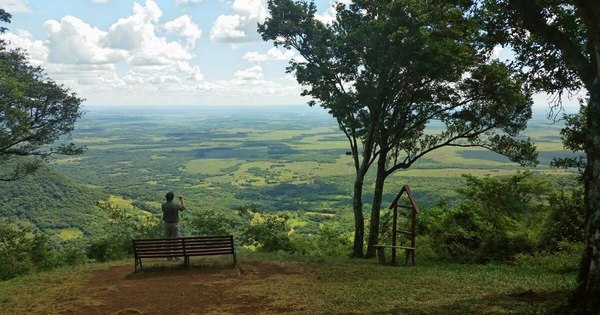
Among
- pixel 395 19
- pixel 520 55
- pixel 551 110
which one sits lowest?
pixel 551 110

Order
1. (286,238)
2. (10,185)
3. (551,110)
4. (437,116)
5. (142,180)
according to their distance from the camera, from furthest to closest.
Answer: (142,180) → (10,185) → (286,238) → (437,116) → (551,110)

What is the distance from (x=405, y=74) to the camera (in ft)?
55.9

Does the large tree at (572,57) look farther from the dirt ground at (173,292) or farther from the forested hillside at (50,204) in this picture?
the forested hillside at (50,204)

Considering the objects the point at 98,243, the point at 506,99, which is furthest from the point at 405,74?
the point at 98,243

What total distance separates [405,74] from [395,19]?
2.83 m

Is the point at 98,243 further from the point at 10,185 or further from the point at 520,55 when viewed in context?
the point at 10,185

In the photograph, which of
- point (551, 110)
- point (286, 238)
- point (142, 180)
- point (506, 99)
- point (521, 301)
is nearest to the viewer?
point (521, 301)

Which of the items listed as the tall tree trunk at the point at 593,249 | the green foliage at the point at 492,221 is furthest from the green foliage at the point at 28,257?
the tall tree trunk at the point at 593,249

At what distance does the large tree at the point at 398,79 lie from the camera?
1519cm

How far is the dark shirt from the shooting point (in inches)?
560

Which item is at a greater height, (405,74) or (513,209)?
(405,74)

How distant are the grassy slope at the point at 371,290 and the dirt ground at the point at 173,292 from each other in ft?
0.72

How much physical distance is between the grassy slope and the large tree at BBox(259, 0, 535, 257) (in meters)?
6.64

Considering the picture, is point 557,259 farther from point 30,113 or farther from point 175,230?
point 30,113
